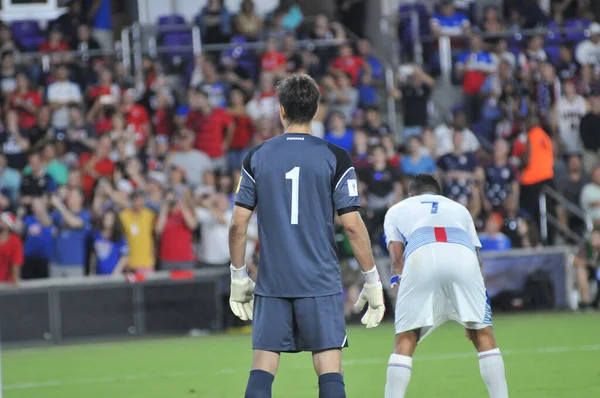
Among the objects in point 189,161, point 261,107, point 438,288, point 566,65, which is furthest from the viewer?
point 566,65

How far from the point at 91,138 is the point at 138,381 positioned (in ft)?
27.1

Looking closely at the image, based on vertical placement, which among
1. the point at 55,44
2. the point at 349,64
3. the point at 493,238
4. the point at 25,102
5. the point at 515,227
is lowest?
the point at 493,238

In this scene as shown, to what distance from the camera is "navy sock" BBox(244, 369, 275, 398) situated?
20.4 ft

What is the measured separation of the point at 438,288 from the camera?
25.3 feet

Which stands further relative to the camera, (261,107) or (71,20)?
(71,20)

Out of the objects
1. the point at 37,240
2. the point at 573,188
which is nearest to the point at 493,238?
the point at 573,188

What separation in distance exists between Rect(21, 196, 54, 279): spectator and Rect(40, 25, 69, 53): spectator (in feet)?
16.0

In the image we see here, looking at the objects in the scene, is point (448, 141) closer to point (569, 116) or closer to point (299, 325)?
point (569, 116)

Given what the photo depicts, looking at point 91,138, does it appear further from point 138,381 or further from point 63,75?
point 138,381

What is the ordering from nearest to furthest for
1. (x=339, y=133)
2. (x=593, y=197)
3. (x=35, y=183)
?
(x=35, y=183), (x=339, y=133), (x=593, y=197)

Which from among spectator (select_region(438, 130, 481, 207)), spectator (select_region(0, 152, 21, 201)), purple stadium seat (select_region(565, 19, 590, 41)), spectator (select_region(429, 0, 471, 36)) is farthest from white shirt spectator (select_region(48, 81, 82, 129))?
purple stadium seat (select_region(565, 19, 590, 41))

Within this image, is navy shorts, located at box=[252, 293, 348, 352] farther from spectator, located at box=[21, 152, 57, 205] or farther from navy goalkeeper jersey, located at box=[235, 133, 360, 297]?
spectator, located at box=[21, 152, 57, 205]

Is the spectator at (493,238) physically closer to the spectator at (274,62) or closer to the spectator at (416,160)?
the spectator at (416,160)

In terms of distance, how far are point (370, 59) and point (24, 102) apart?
6600mm
